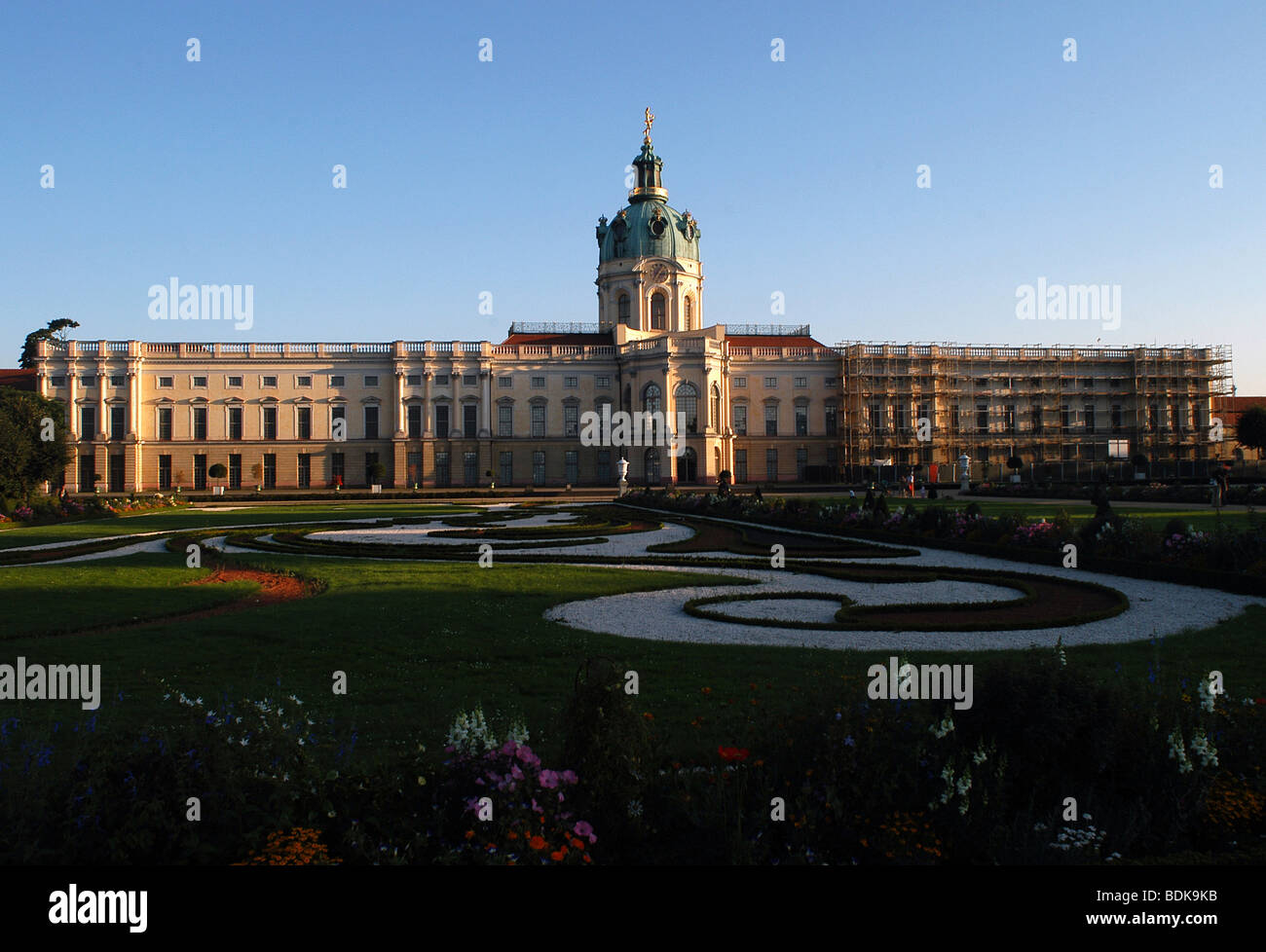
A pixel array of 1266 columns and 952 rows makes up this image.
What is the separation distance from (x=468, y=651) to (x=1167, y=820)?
19.1 ft

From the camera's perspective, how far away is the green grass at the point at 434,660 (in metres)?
6.19

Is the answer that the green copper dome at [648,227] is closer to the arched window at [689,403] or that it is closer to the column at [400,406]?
the arched window at [689,403]

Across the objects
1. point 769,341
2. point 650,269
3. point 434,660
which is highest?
point 650,269

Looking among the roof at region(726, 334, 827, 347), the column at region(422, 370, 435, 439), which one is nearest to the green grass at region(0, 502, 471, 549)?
the column at region(422, 370, 435, 439)

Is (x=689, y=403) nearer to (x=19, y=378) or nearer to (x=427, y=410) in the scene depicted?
(x=427, y=410)

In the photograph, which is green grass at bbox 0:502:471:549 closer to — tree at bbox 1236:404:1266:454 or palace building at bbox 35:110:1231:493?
palace building at bbox 35:110:1231:493

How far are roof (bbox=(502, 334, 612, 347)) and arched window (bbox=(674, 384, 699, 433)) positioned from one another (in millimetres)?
9236

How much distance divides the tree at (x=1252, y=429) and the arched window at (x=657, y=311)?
41.0 metres

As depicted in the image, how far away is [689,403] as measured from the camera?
62406 millimetres

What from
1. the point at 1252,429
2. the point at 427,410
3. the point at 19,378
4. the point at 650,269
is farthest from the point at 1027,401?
the point at 19,378

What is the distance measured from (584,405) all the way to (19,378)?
42010mm

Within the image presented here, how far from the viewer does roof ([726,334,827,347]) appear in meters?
70.3
